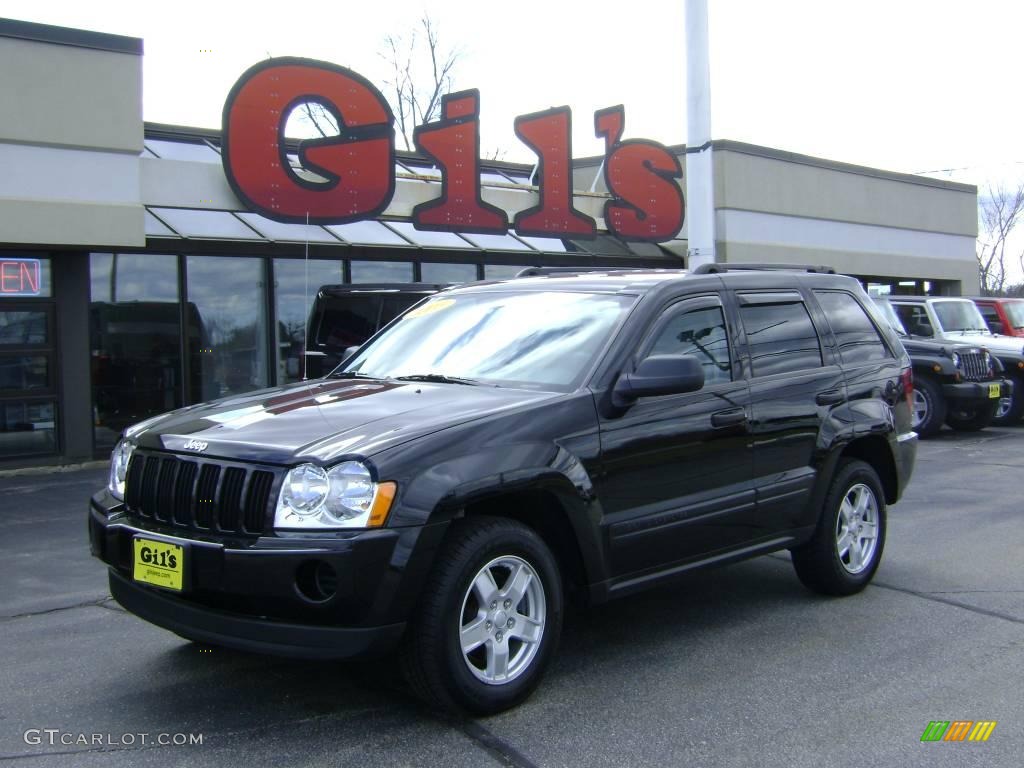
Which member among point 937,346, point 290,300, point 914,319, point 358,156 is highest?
point 358,156

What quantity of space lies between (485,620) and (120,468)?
1784mm

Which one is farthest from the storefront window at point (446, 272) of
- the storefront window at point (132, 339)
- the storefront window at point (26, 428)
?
the storefront window at point (26, 428)

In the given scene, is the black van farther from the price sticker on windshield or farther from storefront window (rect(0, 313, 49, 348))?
the price sticker on windshield

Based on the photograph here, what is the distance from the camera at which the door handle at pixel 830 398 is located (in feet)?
19.0

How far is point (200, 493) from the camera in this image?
3967 millimetres

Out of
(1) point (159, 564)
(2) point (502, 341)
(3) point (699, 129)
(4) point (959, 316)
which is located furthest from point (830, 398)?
(4) point (959, 316)

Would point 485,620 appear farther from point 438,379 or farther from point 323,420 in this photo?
point 438,379

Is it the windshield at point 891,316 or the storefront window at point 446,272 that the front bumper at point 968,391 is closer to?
the windshield at point 891,316

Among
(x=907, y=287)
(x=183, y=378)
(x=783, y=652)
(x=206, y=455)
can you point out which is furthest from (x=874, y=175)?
(x=206, y=455)

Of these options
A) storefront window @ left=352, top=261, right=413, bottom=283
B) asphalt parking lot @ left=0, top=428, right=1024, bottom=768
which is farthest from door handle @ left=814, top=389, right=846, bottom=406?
storefront window @ left=352, top=261, right=413, bottom=283

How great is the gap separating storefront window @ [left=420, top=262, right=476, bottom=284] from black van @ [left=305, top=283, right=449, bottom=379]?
11.5 feet

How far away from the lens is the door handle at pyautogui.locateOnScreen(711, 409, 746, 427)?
16.7 feet

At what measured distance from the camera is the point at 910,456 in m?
6.54

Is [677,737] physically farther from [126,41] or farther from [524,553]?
[126,41]
